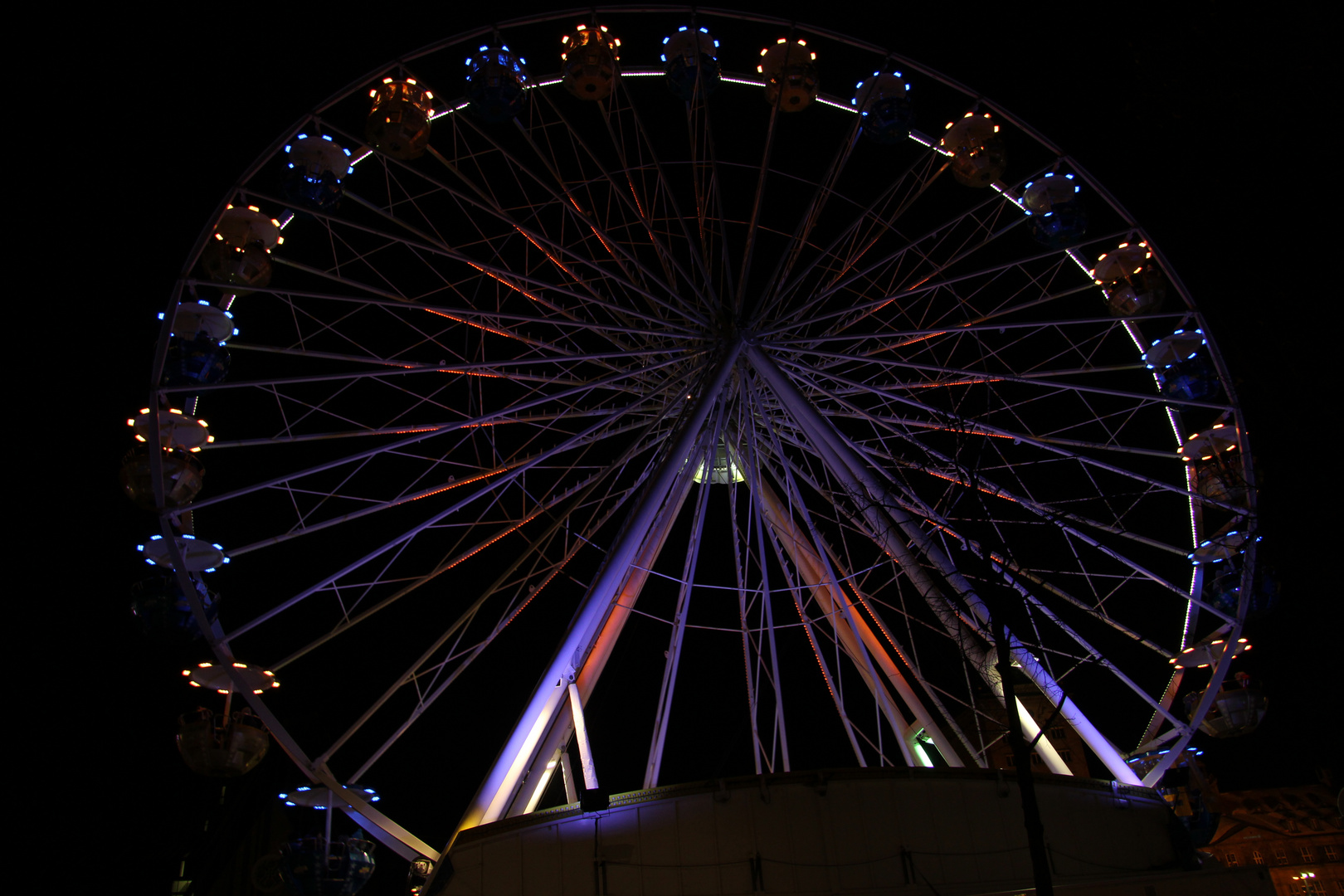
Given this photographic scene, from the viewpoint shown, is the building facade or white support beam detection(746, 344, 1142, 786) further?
the building facade

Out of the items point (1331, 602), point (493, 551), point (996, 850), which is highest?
point (493, 551)

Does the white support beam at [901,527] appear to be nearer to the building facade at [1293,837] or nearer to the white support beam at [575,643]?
the white support beam at [575,643]

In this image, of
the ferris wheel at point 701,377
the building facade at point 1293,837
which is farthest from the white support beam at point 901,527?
the building facade at point 1293,837

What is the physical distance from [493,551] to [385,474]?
3790mm

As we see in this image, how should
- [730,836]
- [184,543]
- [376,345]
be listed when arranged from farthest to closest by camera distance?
[376,345]
[184,543]
[730,836]

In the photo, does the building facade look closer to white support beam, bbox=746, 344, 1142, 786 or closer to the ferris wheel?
the ferris wheel

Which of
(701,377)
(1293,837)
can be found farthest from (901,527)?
(1293,837)

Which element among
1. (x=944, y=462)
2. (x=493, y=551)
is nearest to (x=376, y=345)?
(x=493, y=551)

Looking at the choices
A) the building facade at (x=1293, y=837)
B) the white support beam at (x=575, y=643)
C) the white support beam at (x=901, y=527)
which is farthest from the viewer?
the building facade at (x=1293, y=837)

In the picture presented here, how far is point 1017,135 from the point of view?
15.4 metres

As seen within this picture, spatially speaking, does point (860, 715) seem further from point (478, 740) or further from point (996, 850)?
point (996, 850)

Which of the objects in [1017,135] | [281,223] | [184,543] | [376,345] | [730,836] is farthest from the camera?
[376,345]

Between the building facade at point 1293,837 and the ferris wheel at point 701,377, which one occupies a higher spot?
the ferris wheel at point 701,377

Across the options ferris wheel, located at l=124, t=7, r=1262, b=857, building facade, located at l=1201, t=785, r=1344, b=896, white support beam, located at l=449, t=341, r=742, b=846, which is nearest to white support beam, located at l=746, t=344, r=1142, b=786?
ferris wheel, located at l=124, t=7, r=1262, b=857
